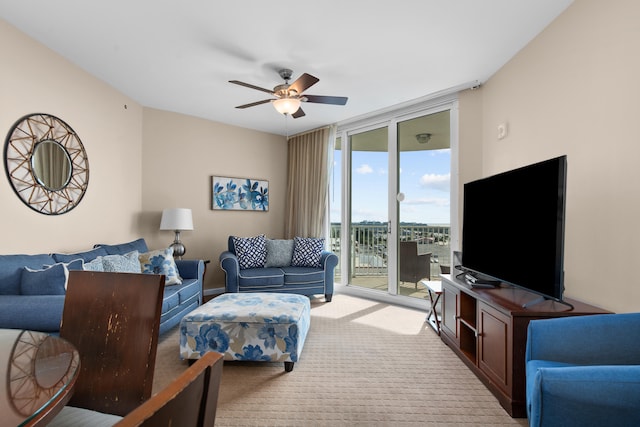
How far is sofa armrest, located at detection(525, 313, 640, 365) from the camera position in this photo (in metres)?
1.44

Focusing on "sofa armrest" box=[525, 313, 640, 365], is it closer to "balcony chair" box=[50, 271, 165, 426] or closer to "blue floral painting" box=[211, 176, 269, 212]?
"balcony chair" box=[50, 271, 165, 426]

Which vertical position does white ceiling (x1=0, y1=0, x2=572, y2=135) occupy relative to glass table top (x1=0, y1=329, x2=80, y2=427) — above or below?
above

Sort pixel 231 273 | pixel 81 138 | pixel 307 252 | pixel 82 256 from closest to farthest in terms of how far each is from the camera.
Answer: pixel 82 256 < pixel 81 138 < pixel 231 273 < pixel 307 252

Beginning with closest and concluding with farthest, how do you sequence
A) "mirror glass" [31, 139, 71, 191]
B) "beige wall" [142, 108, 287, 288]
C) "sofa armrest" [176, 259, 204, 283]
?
"mirror glass" [31, 139, 71, 191], "sofa armrest" [176, 259, 204, 283], "beige wall" [142, 108, 287, 288]

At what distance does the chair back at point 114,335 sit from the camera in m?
1.12

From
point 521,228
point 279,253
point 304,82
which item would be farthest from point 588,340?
point 279,253

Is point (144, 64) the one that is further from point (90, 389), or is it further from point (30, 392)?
point (30, 392)

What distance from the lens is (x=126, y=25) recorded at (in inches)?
96.1

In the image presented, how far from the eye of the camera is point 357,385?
221 cm

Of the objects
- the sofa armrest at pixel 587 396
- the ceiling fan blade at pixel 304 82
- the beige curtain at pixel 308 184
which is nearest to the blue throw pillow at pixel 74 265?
the ceiling fan blade at pixel 304 82

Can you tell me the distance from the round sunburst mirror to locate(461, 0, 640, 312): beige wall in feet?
13.5

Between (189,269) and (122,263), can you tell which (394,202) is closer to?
(189,269)

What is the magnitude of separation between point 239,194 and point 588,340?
14.7 feet

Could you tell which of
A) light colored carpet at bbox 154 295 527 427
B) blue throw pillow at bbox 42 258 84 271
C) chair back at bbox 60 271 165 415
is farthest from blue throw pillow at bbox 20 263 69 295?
chair back at bbox 60 271 165 415
